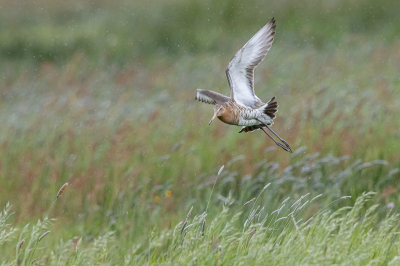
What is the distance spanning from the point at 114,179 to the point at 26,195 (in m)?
0.88

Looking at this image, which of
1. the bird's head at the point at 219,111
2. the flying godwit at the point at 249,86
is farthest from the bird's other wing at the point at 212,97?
the bird's head at the point at 219,111

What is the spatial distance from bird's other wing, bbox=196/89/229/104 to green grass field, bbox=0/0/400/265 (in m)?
0.52

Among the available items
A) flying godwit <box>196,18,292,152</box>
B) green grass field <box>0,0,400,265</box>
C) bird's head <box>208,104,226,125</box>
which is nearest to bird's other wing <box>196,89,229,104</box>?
flying godwit <box>196,18,292,152</box>

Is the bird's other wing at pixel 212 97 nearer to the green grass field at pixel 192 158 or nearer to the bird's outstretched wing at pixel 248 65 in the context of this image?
the bird's outstretched wing at pixel 248 65

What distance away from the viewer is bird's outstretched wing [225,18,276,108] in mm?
2707

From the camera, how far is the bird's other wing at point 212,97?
8.97 ft

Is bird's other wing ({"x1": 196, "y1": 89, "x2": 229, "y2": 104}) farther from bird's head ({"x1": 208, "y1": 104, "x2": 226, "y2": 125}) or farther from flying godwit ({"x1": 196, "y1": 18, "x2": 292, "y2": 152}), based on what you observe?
bird's head ({"x1": 208, "y1": 104, "x2": 226, "y2": 125})

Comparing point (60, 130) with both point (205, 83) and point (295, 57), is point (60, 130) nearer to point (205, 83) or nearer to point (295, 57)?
point (205, 83)

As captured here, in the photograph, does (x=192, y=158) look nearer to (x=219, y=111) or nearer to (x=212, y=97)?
(x=212, y=97)

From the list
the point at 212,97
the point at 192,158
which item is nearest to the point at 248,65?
the point at 212,97

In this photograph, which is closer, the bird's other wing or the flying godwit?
the flying godwit

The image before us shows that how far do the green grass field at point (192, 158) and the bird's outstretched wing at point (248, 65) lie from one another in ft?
1.64

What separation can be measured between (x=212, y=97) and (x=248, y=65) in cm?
26

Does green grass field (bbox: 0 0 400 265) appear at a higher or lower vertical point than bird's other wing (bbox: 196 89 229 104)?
lower
